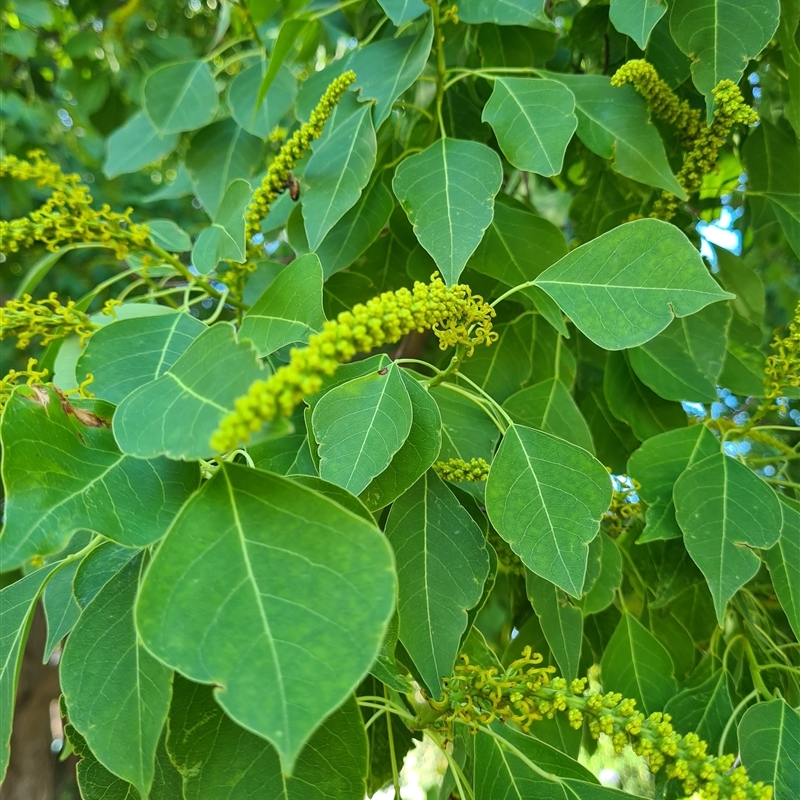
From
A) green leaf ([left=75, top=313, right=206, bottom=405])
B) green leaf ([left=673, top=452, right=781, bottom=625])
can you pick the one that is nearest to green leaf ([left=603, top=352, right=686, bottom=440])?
green leaf ([left=673, top=452, right=781, bottom=625])

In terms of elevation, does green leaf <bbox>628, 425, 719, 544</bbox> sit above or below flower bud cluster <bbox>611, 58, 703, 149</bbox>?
below

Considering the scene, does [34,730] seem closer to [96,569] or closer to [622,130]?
[96,569]

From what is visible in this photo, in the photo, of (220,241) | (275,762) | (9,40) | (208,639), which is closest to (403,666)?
(275,762)

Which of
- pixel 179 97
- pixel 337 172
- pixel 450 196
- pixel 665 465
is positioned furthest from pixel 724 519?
pixel 179 97

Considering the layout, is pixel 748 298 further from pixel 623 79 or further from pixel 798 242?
pixel 623 79

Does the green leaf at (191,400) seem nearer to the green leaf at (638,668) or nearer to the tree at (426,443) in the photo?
the tree at (426,443)

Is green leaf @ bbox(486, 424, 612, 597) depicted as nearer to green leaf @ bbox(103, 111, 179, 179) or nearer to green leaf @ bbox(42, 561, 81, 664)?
green leaf @ bbox(42, 561, 81, 664)

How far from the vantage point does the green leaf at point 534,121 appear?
625 mm

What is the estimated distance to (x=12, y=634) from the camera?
459 mm

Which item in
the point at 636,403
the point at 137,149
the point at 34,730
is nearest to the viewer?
the point at 636,403

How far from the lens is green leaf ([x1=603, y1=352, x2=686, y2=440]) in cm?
76

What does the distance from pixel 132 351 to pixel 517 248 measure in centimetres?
40

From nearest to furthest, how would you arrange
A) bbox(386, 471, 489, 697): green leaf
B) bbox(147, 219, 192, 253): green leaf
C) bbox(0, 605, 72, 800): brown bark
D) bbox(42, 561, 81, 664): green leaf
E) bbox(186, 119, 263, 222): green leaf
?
bbox(386, 471, 489, 697): green leaf → bbox(42, 561, 81, 664): green leaf → bbox(147, 219, 192, 253): green leaf → bbox(186, 119, 263, 222): green leaf → bbox(0, 605, 72, 800): brown bark

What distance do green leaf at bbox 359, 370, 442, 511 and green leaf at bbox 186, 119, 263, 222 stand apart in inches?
23.5
